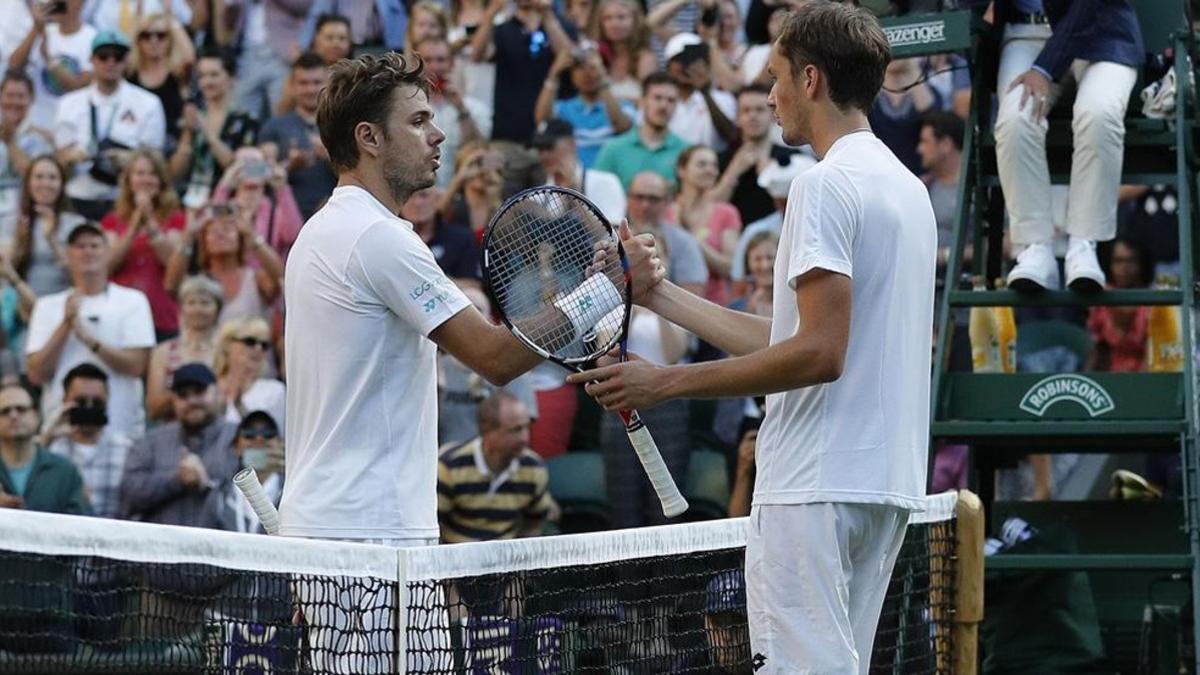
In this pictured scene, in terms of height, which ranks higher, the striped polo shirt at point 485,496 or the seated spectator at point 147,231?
the seated spectator at point 147,231

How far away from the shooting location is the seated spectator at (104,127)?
40.0 ft

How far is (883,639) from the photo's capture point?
641cm

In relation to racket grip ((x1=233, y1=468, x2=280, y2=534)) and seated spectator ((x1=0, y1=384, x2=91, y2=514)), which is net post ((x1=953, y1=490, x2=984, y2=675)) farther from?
seated spectator ((x1=0, y1=384, x2=91, y2=514))

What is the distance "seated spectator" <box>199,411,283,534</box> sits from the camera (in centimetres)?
1006

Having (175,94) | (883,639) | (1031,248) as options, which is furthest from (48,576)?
(175,94)

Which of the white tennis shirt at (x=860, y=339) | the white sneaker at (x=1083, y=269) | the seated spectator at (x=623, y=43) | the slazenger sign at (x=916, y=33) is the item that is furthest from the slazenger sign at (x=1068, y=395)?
the seated spectator at (x=623, y=43)

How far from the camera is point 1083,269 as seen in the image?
7492mm

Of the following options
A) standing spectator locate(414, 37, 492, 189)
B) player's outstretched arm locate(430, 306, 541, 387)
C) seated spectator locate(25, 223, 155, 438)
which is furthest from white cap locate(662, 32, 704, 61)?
player's outstretched arm locate(430, 306, 541, 387)

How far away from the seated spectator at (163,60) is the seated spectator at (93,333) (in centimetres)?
159

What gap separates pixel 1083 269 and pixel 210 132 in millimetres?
6487

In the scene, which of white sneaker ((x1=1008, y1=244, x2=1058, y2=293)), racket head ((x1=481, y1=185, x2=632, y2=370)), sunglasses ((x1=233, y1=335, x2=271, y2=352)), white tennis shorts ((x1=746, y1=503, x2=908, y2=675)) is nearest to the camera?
white tennis shorts ((x1=746, y1=503, x2=908, y2=675))

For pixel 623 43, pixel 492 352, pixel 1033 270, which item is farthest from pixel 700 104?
pixel 492 352

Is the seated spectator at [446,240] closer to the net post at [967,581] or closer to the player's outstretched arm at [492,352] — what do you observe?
the net post at [967,581]

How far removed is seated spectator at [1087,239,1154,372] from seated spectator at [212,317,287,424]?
4.44 metres
